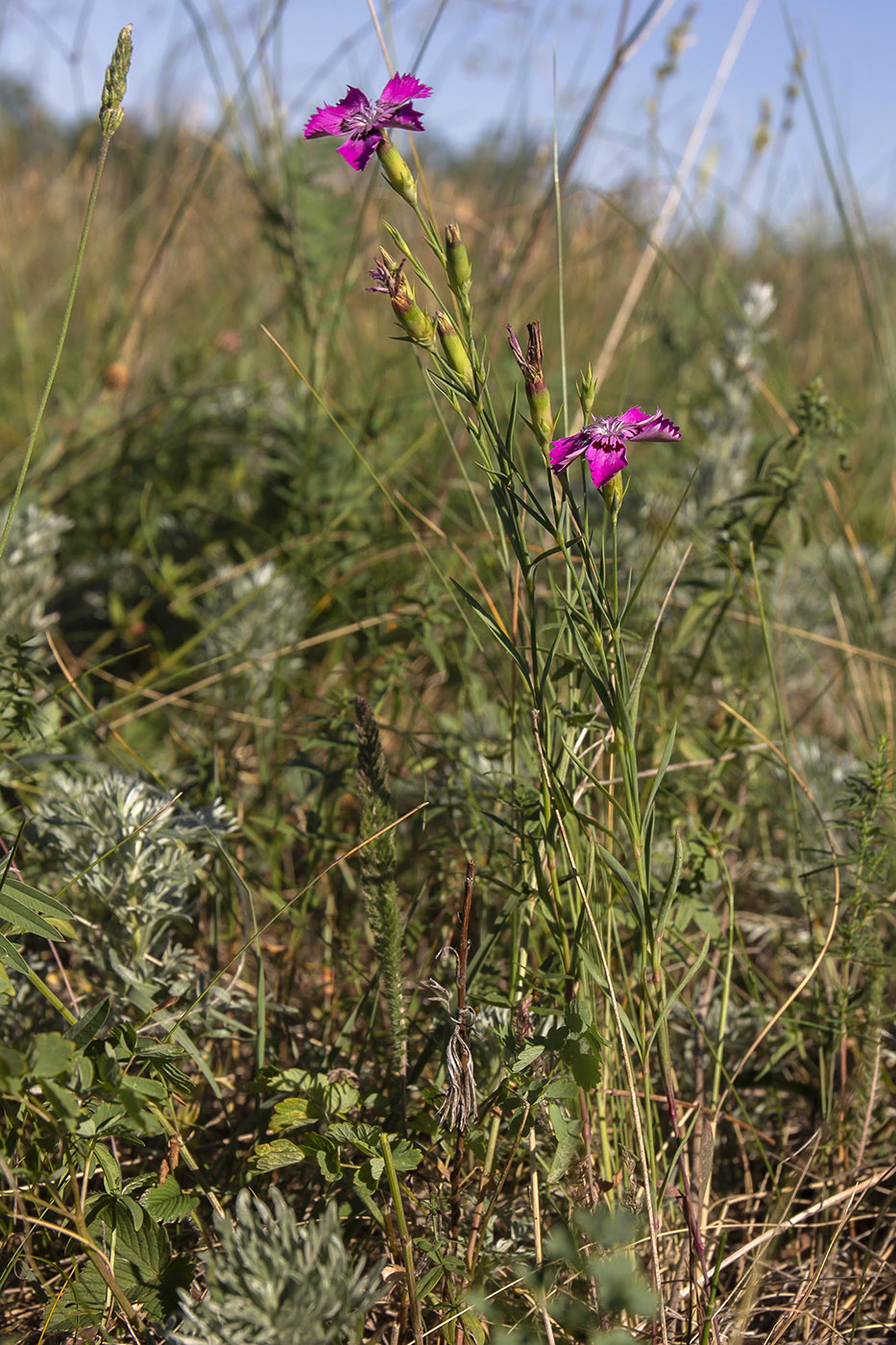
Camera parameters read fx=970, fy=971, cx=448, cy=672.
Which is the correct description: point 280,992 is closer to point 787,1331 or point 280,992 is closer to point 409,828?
point 409,828

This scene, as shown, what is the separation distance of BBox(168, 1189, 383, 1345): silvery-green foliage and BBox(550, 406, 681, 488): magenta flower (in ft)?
2.26

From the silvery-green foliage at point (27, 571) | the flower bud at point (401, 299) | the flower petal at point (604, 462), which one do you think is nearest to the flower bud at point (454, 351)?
the flower bud at point (401, 299)

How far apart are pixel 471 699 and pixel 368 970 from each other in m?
0.44

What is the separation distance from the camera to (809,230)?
20.2 feet

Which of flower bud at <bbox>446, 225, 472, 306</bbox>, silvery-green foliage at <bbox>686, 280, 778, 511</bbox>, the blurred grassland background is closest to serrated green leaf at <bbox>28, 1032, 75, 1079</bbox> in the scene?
the blurred grassland background

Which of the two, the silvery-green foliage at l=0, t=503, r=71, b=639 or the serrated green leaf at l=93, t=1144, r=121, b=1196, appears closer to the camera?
the serrated green leaf at l=93, t=1144, r=121, b=1196

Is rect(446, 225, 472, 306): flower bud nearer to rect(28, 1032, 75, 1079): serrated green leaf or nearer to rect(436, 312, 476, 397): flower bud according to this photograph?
rect(436, 312, 476, 397): flower bud

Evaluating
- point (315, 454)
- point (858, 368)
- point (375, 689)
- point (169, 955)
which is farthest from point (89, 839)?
point (858, 368)

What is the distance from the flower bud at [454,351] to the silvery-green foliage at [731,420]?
1574mm

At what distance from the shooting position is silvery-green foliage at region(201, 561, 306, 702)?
1.97 metres

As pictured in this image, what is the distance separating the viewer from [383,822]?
1098 millimetres

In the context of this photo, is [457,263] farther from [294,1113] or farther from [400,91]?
[294,1113]

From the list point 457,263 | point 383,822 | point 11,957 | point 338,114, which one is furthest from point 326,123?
point 11,957

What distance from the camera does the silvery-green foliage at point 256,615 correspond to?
1975 millimetres
